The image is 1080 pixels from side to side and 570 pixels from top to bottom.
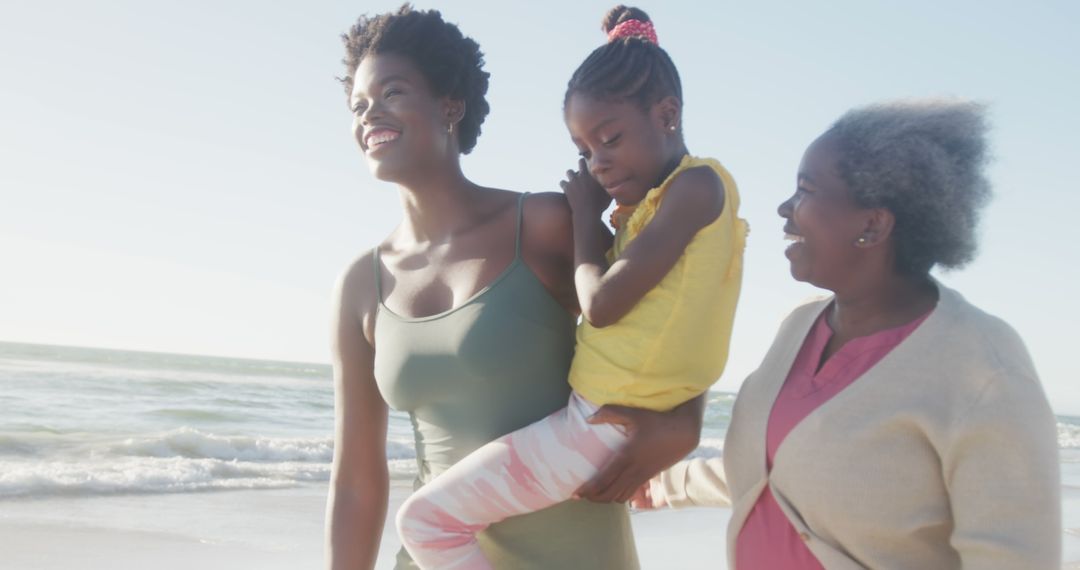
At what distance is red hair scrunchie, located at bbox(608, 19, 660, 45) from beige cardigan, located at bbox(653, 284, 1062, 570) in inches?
36.0

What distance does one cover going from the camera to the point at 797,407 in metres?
2.02

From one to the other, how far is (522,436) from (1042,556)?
3.30 feet

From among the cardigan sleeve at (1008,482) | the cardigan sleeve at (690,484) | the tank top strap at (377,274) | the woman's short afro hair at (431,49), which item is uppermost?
the woman's short afro hair at (431,49)

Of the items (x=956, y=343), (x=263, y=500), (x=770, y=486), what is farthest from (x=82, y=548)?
(x=956, y=343)

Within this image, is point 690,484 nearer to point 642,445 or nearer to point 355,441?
point 642,445

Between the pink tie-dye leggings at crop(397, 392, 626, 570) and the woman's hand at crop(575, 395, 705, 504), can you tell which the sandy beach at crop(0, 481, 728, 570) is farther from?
the woman's hand at crop(575, 395, 705, 504)

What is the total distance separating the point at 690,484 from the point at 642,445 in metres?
0.37

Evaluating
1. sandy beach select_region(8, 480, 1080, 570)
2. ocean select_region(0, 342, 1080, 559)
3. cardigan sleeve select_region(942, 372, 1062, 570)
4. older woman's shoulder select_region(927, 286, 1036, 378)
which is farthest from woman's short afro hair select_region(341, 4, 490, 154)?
ocean select_region(0, 342, 1080, 559)

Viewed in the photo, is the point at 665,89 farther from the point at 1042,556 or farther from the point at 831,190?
the point at 1042,556

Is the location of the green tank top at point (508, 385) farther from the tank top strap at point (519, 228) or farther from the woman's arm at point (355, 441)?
the woman's arm at point (355, 441)

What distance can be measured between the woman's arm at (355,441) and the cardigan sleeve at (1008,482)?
4.61 feet

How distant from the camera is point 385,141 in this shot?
8.02 feet

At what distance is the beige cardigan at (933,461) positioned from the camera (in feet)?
5.52

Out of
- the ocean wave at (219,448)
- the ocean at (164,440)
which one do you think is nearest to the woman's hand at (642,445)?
the ocean at (164,440)
